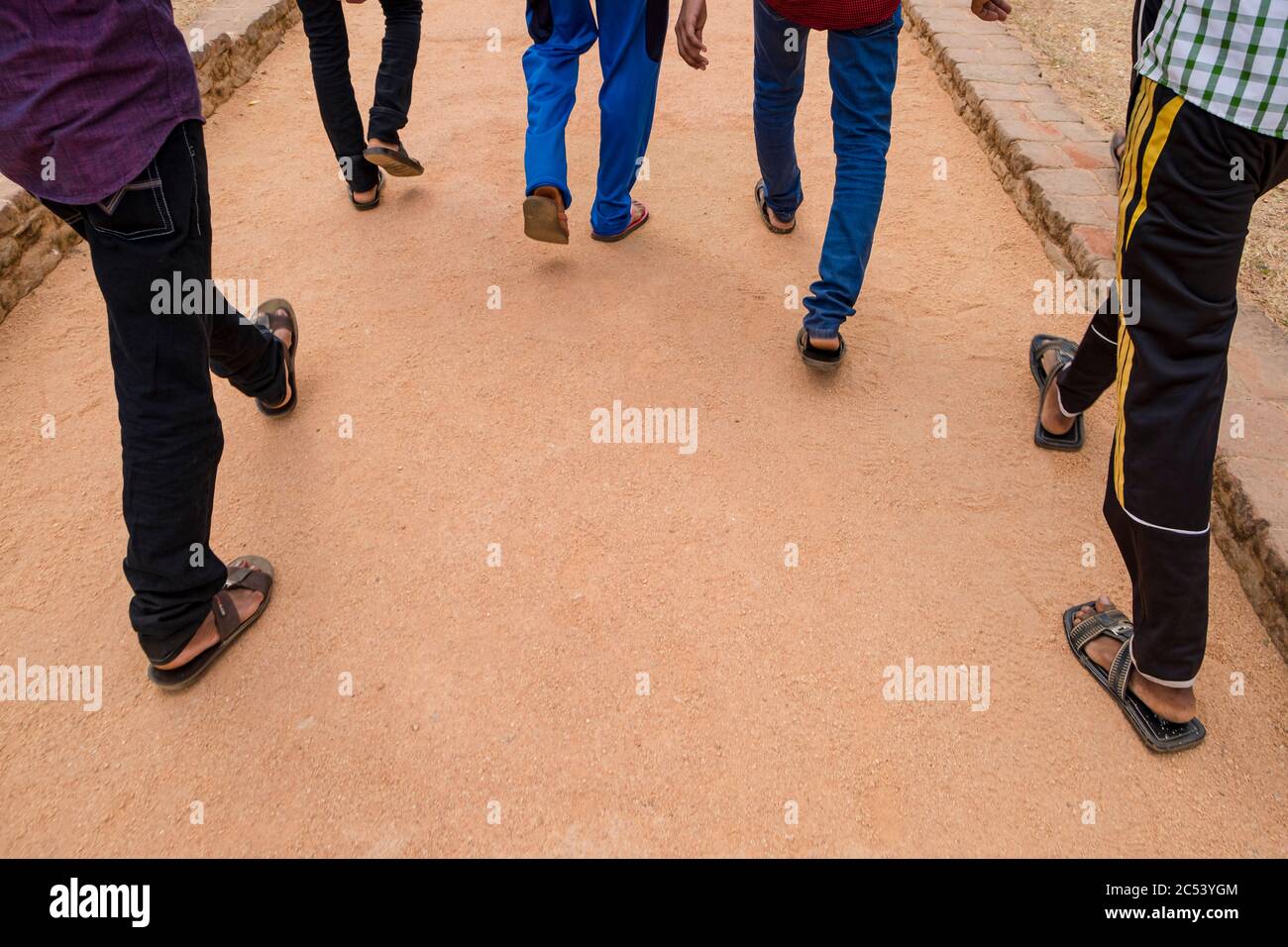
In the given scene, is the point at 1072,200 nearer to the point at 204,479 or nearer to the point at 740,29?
the point at 740,29

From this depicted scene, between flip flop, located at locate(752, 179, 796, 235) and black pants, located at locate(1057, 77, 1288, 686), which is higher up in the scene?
black pants, located at locate(1057, 77, 1288, 686)

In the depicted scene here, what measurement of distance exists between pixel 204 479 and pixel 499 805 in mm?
1053

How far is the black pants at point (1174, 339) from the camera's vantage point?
1.61m

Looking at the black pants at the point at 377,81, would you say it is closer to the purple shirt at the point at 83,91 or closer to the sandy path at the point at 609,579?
the sandy path at the point at 609,579

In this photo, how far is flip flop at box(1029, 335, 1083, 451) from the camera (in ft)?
8.86

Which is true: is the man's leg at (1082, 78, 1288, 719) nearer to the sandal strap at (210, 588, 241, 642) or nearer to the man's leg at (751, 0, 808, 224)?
the man's leg at (751, 0, 808, 224)

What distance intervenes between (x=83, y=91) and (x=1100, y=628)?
260 cm

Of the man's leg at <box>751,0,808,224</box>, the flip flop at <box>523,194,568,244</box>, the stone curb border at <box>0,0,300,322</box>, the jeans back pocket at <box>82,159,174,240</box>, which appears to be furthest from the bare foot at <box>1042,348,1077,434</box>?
the stone curb border at <box>0,0,300,322</box>

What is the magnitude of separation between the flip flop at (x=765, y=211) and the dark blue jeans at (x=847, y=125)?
608mm

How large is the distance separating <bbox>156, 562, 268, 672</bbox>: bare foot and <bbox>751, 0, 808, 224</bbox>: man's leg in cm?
232

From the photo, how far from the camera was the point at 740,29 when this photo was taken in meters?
5.51

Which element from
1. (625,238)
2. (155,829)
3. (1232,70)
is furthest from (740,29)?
(155,829)

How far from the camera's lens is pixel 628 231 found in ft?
12.0

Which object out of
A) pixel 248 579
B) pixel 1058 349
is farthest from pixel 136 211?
pixel 1058 349
